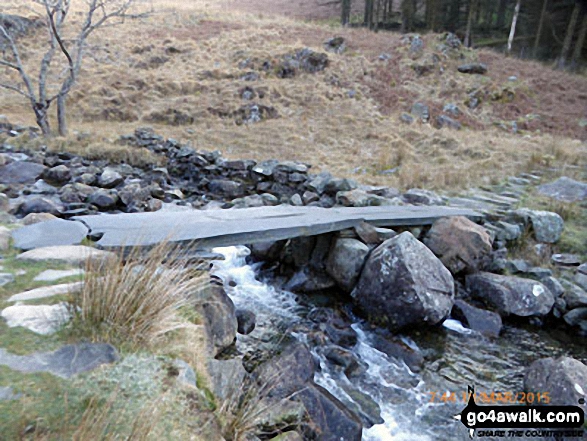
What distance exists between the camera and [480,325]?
4336 mm

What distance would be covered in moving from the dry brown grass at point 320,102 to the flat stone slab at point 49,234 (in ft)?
20.8

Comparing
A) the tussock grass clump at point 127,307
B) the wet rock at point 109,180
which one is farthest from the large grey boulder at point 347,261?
the wet rock at point 109,180

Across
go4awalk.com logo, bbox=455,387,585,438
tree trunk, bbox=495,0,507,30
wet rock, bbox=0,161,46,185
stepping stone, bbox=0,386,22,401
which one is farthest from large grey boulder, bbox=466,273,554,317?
tree trunk, bbox=495,0,507,30

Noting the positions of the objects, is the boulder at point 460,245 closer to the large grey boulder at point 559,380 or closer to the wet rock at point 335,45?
the large grey boulder at point 559,380

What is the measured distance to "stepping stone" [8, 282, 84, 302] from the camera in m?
2.21

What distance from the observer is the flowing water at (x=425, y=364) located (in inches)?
124

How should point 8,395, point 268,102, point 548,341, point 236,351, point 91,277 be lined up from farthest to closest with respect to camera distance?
1. point 268,102
2. point 548,341
3. point 236,351
4. point 91,277
5. point 8,395

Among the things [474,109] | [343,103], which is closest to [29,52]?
[343,103]

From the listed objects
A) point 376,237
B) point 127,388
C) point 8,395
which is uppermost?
point 8,395

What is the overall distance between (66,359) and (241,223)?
2.58m

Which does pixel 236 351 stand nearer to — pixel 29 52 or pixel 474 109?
pixel 474 109

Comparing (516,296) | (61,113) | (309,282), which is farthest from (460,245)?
(61,113)

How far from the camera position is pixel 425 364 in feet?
12.3

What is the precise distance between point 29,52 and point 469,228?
73.8 ft
